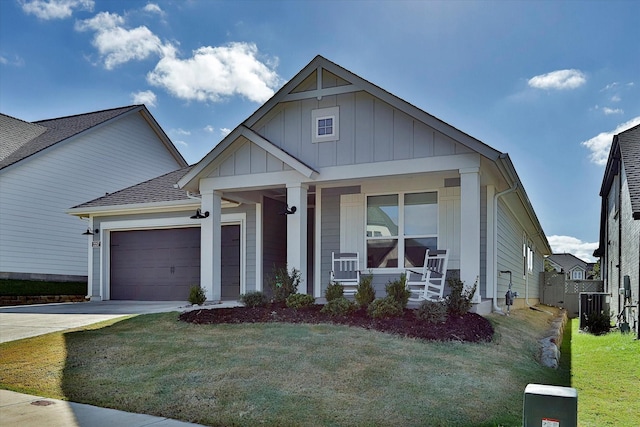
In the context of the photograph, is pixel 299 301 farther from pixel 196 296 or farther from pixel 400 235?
pixel 400 235

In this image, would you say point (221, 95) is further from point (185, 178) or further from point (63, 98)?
point (63, 98)

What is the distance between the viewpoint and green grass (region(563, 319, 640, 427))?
5285 millimetres

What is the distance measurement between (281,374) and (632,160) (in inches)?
389

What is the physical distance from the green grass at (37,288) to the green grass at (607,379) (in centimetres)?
1478

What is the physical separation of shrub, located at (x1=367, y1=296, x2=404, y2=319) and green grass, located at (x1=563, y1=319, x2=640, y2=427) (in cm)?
255

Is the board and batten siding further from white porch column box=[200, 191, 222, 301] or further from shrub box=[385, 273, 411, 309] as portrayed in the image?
shrub box=[385, 273, 411, 309]

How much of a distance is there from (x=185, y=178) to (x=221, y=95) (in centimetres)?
463

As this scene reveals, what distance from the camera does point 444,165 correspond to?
9586 mm

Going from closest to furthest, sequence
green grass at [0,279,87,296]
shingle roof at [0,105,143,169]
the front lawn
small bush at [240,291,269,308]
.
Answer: the front lawn, small bush at [240,291,269,308], green grass at [0,279,87,296], shingle roof at [0,105,143,169]

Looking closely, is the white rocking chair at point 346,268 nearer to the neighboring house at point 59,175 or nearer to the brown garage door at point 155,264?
the brown garage door at point 155,264

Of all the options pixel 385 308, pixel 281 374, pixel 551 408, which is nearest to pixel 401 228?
pixel 385 308

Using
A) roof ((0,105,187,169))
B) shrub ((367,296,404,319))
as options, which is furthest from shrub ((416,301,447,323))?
roof ((0,105,187,169))

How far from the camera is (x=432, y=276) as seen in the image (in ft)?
34.0

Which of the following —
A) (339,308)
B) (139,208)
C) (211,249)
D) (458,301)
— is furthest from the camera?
(139,208)
